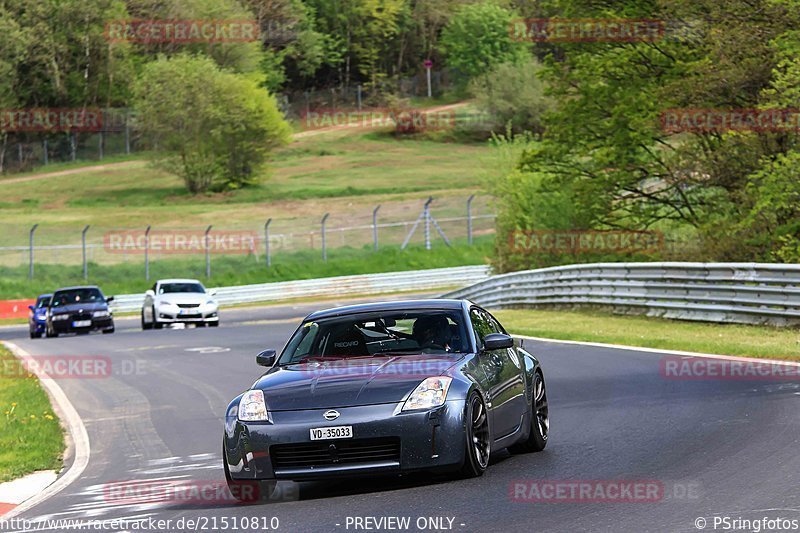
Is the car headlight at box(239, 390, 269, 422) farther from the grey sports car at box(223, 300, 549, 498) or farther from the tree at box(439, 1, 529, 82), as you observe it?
the tree at box(439, 1, 529, 82)

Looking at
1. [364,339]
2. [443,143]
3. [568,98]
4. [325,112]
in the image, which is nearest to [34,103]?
[325,112]

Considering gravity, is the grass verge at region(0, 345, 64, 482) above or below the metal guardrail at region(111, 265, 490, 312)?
above

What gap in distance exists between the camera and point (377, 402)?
885cm

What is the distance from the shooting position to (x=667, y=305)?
26.0 metres

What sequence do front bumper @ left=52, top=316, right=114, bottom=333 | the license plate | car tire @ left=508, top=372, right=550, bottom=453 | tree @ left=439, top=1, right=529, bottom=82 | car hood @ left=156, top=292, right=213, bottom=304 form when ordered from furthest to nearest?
tree @ left=439, top=1, right=529, bottom=82, car hood @ left=156, top=292, right=213, bottom=304, front bumper @ left=52, top=316, right=114, bottom=333, car tire @ left=508, top=372, right=550, bottom=453, the license plate

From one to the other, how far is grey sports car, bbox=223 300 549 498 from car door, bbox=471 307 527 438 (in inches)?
0.6

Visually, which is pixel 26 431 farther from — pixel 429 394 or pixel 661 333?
pixel 661 333

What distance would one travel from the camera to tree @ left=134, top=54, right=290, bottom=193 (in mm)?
90000

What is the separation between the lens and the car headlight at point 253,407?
9.00 metres

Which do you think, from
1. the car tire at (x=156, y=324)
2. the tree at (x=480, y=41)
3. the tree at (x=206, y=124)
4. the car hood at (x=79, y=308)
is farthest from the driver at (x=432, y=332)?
the tree at (x=480, y=41)

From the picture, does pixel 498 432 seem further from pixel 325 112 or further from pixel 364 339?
pixel 325 112

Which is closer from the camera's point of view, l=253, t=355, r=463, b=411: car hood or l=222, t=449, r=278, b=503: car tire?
l=253, t=355, r=463, b=411: car hood

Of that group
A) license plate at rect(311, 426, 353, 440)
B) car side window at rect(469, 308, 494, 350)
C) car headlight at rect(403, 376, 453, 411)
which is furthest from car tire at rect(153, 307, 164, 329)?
license plate at rect(311, 426, 353, 440)

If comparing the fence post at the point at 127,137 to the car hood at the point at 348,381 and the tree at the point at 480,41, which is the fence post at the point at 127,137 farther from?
the car hood at the point at 348,381
